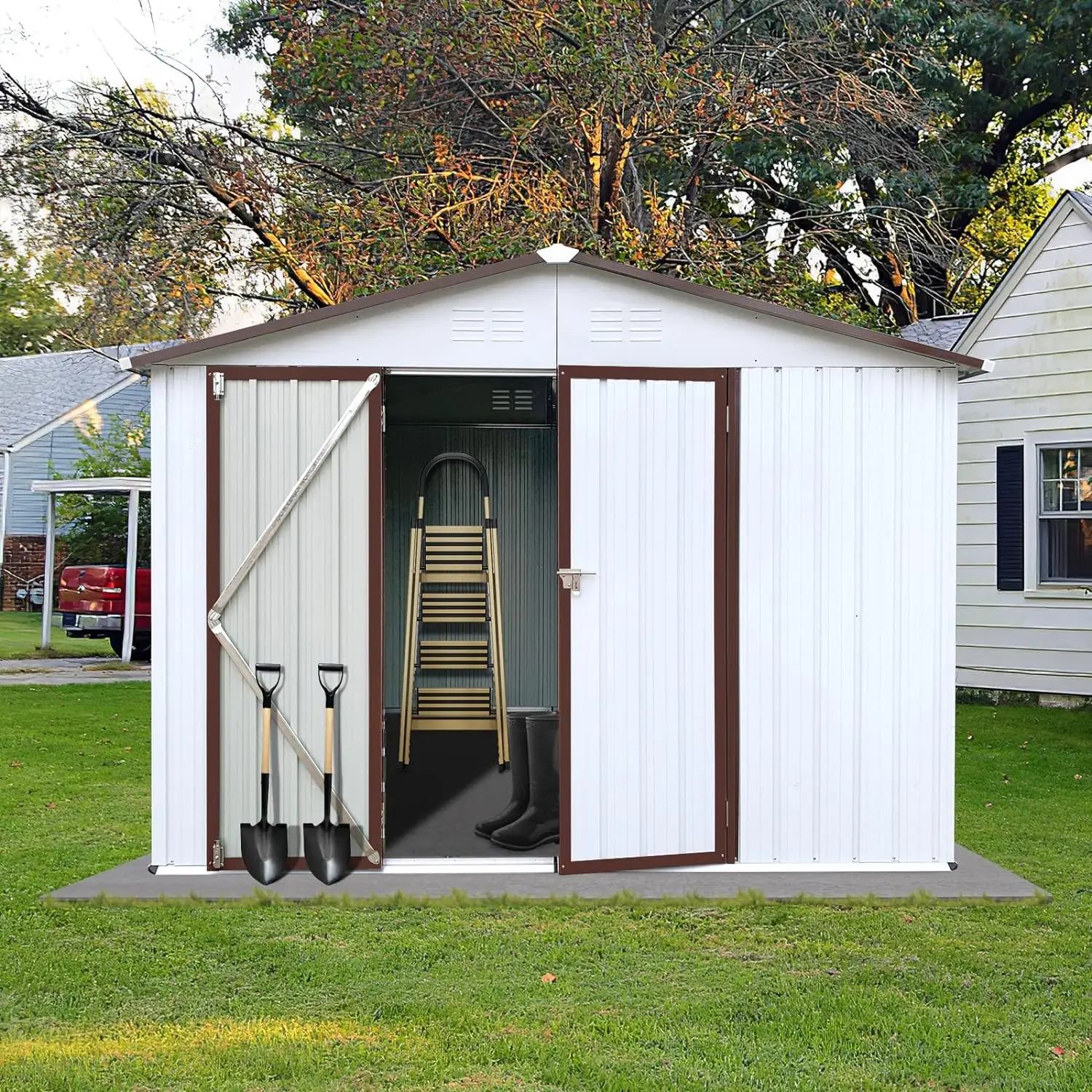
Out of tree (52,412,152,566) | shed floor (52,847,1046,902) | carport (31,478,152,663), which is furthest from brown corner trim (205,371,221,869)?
tree (52,412,152,566)

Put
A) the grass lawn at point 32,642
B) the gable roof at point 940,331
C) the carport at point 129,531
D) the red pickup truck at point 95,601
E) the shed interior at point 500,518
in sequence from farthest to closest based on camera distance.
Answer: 1. the grass lawn at point 32,642
2. the red pickup truck at point 95,601
3. the carport at point 129,531
4. the gable roof at point 940,331
5. the shed interior at point 500,518

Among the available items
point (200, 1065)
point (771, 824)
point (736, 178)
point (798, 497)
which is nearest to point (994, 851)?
point (771, 824)

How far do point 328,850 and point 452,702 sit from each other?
12.4 ft

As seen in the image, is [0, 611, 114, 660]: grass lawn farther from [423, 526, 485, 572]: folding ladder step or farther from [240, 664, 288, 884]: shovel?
[240, 664, 288, 884]: shovel

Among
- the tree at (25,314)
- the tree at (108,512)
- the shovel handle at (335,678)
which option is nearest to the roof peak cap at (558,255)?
the shovel handle at (335,678)

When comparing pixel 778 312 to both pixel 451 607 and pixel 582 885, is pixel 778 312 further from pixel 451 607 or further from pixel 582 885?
pixel 451 607

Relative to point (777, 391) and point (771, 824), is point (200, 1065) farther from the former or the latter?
point (777, 391)

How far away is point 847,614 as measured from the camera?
238 inches

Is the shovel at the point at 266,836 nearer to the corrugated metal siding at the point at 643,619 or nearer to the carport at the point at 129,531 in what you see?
the corrugated metal siding at the point at 643,619

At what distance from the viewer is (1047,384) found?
11.3 m

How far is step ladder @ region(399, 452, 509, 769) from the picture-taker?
887 centimetres

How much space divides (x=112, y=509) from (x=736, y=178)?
30.3 feet

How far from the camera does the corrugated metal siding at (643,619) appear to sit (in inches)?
233

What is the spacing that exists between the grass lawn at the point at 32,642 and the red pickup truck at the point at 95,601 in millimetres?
199
